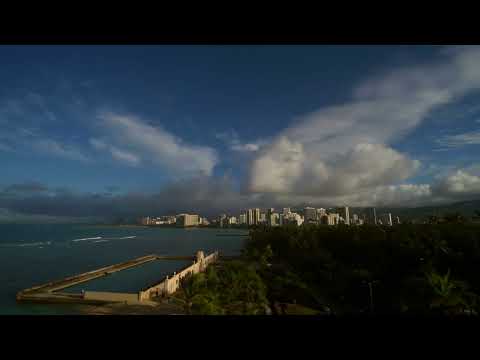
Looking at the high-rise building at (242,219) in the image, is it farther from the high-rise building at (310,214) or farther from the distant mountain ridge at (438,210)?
the distant mountain ridge at (438,210)

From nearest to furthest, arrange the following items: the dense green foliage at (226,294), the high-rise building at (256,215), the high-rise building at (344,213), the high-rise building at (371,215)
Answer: the dense green foliage at (226,294), the high-rise building at (371,215), the high-rise building at (344,213), the high-rise building at (256,215)

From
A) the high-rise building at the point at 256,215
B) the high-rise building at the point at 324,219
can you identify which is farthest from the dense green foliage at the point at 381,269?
the high-rise building at the point at 256,215

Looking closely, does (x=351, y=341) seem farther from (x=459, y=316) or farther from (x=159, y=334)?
(x=159, y=334)

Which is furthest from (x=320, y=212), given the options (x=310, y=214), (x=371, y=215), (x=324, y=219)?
(x=371, y=215)

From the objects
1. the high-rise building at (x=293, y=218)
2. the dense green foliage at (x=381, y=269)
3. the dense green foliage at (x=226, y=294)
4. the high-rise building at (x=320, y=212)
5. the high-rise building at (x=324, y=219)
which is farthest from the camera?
the high-rise building at (x=293, y=218)

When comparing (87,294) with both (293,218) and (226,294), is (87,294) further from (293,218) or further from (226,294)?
(293,218)
